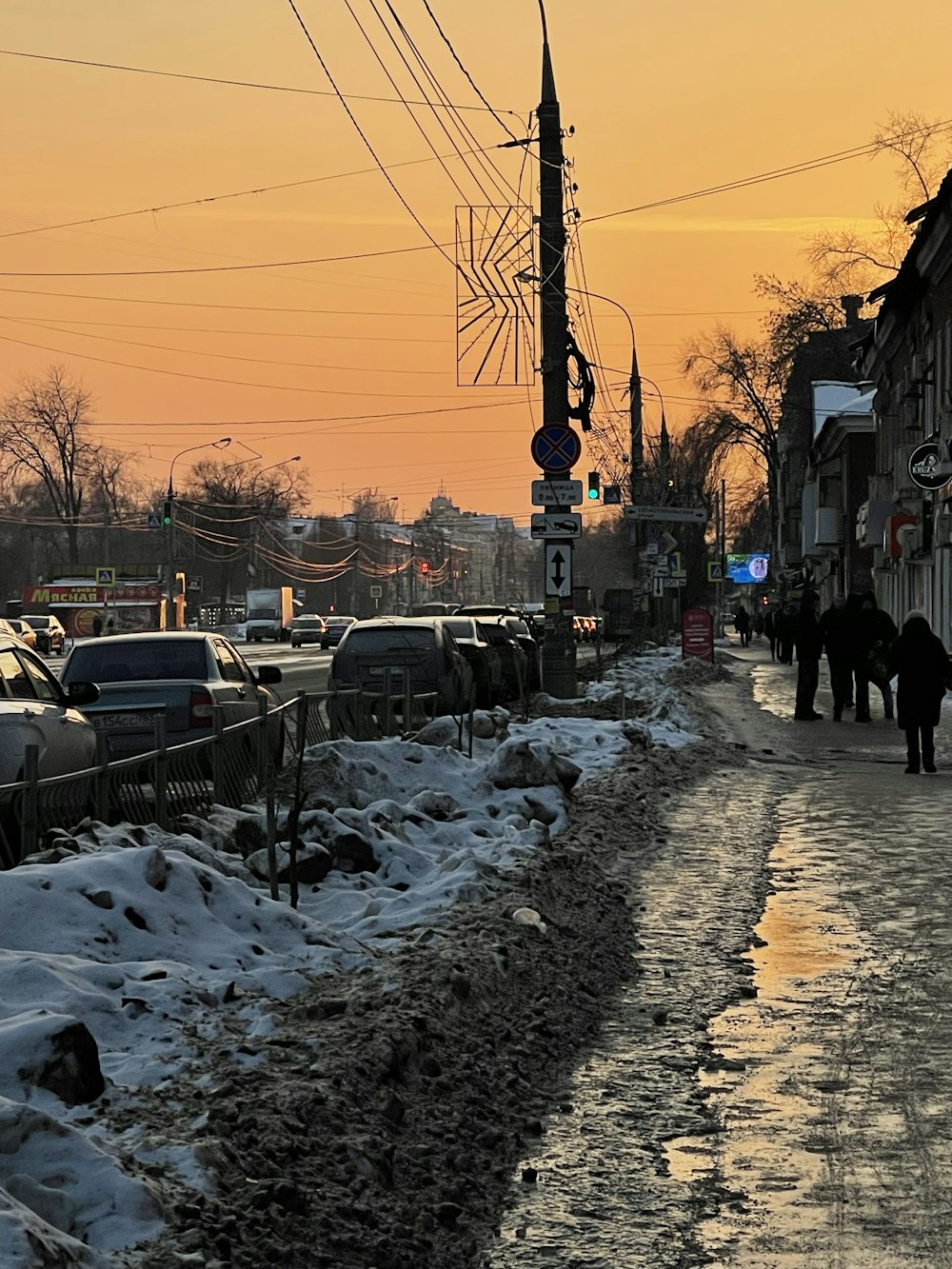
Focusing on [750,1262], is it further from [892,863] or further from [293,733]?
[293,733]

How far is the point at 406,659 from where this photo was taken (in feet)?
72.1

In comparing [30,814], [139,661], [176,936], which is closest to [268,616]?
[139,661]

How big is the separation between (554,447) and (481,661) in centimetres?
546

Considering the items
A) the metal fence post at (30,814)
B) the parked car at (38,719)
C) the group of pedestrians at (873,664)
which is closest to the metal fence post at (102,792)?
the metal fence post at (30,814)

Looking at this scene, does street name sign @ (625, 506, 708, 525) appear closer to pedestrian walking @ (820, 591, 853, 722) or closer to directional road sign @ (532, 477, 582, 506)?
pedestrian walking @ (820, 591, 853, 722)

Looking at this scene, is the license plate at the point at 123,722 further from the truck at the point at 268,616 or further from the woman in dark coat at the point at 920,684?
the truck at the point at 268,616

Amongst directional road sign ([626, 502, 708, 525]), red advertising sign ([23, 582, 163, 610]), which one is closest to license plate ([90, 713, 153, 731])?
directional road sign ([626, 502, 708, 525])

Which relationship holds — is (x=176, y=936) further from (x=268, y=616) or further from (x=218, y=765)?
(x=268, y=616)

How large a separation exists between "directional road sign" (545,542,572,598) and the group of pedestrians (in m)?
3.96

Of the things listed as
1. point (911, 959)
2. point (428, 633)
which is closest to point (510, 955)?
point (911, 959)

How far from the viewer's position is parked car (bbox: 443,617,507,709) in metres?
27.4

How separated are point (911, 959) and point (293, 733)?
10259 mm

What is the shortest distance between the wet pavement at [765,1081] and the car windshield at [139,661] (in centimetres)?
504

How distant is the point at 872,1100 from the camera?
6180 mm
